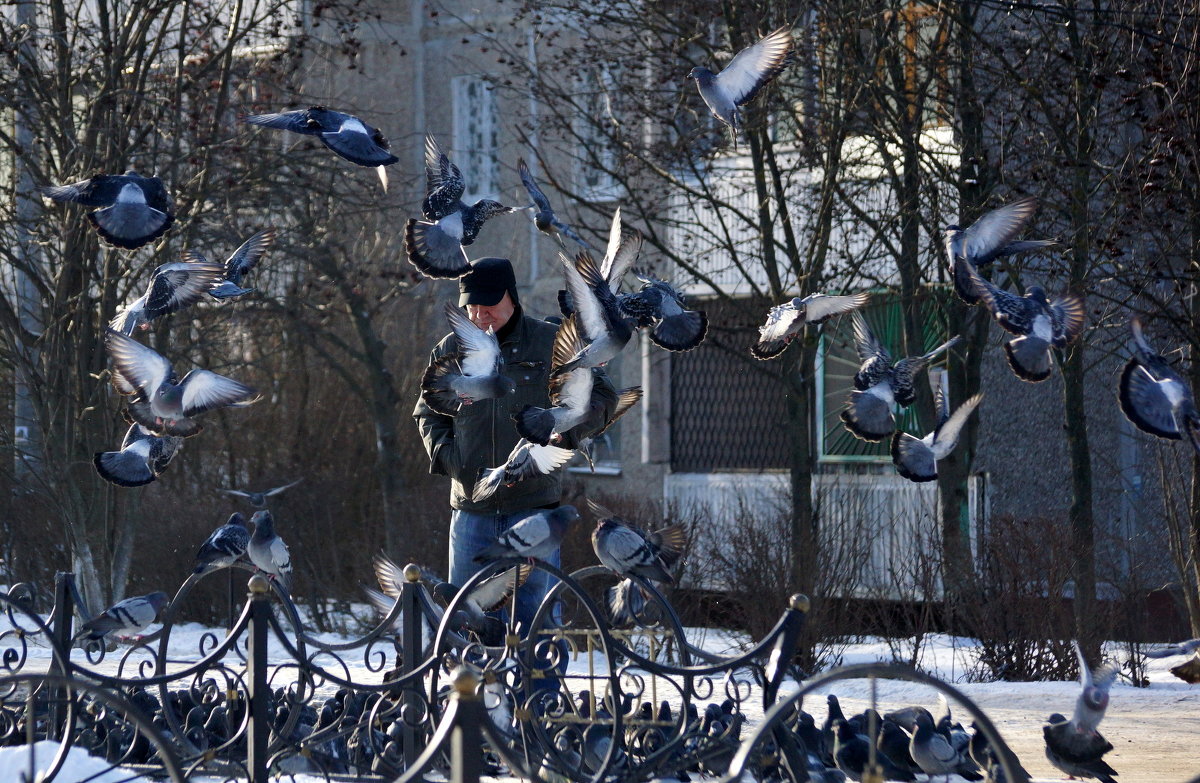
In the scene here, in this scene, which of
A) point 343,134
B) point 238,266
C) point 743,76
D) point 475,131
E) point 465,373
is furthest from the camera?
point 475,131

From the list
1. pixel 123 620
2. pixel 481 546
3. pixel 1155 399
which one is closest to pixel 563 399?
pixel 481 546

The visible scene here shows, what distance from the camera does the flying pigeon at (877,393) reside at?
19.4 ft

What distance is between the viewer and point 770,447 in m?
15.6

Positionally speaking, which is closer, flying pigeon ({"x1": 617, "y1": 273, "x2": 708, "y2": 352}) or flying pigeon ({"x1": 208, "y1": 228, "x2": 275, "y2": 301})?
flying pigeon ({"x1": 617, "y1": 273, "x2": 708, "y2": 352})

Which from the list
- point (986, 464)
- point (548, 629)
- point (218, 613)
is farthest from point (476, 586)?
point (986, 464)

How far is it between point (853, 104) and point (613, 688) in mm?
5733

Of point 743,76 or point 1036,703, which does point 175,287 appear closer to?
point 743,76

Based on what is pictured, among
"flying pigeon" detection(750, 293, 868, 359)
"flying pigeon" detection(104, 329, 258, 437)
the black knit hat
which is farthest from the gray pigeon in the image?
"flying pigeon" detection(750, 293, 868, 359)

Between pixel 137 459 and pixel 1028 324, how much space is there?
134 inches

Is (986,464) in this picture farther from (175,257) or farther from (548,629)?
(548,629)

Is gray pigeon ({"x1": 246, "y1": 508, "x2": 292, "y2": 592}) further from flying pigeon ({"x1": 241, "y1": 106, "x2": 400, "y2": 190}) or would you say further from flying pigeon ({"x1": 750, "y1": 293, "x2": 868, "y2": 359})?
flying pigeon ({"x1": 750, "y1": 293, "x2": 868, "y2": 359})

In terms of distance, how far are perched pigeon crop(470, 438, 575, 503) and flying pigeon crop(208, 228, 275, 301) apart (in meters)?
1.22

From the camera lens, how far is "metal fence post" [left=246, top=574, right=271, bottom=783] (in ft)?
14.5

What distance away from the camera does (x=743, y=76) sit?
6379 millimetres
